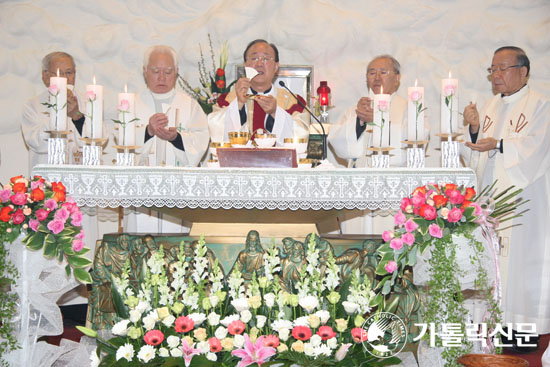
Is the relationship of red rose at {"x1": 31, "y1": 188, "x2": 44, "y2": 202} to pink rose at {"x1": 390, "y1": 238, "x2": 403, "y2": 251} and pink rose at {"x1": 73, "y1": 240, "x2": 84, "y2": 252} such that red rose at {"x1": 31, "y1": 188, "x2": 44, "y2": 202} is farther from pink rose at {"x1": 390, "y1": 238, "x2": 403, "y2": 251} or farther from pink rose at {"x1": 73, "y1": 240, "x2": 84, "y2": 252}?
pink rose at {"x1": 390, "y1": 238, "x2": 403, "y2": 251}

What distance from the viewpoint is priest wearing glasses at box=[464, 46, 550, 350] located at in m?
6.29

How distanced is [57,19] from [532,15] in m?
5.11

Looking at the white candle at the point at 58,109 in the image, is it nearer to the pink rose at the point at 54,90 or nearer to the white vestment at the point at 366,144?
the pink rose at the point at 54,90

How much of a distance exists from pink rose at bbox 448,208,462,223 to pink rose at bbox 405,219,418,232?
20 cm

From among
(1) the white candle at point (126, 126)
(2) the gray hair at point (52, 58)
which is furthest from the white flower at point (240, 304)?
(2) the gray hair at point (52, 58)

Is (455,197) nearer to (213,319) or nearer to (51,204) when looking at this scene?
(213,319)

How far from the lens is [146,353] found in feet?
12.7

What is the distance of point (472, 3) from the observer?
8.10 meters

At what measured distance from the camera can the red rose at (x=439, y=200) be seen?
164 inches

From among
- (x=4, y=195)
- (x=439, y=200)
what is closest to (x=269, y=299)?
(x=439, y=200)

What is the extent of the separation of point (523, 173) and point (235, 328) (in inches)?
133

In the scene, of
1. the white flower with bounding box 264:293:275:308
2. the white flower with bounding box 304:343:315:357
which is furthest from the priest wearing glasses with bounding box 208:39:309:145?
the white flower with bounding box 304:343:315:357

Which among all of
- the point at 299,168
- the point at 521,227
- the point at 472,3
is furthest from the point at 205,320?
the point at 472,3

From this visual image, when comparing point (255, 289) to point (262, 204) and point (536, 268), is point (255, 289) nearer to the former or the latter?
point (262, 204)
